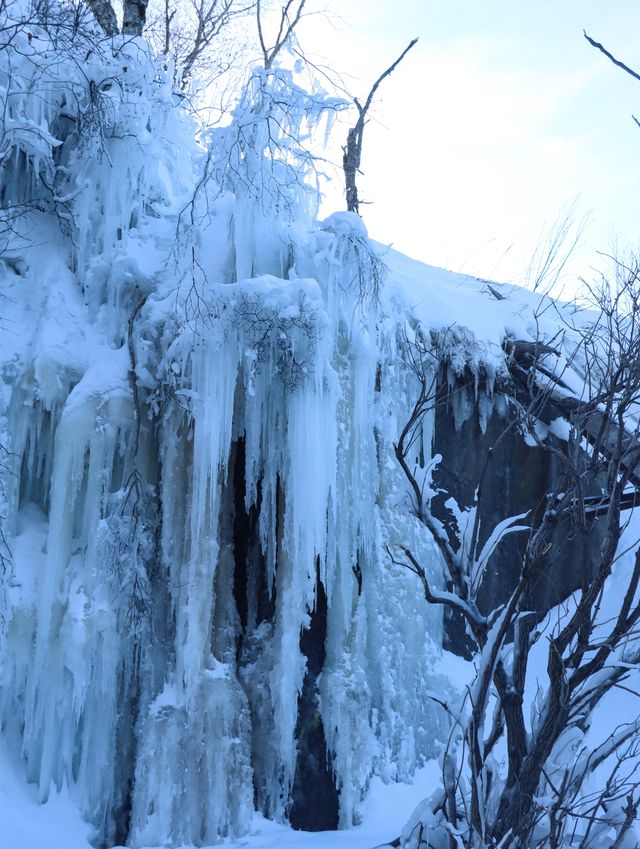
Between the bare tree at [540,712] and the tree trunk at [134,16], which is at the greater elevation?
the tree trunk at [134,16]

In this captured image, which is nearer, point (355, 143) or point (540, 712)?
point (540, 712)

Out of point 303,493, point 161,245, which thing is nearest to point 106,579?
point 303,493

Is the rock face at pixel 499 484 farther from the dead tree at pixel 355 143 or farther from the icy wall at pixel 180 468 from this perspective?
the dead tree at pixel 355 143

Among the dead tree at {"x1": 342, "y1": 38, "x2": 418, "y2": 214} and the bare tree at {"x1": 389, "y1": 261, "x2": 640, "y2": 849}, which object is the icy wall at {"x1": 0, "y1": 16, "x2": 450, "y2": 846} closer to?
the bare tree at {"x1": 389, "y1": 261, "x2": 640, "y2": 849}

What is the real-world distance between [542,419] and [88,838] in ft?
17.0

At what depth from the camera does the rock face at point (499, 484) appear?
25.1ft

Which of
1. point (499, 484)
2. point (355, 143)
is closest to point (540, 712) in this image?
point (499, 484)

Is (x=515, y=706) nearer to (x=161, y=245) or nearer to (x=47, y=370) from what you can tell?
(x=47, y=370)

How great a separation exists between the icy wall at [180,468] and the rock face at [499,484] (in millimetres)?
1427

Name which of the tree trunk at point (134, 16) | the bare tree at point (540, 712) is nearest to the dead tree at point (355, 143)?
the tree trunk at point (134, 16)

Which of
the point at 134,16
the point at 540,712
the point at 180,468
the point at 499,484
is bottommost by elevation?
the point at 540,712

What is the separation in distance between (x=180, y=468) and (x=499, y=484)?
3.43 meters

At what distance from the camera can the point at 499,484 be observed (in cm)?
792

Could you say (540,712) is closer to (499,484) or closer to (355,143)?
(499,484)
